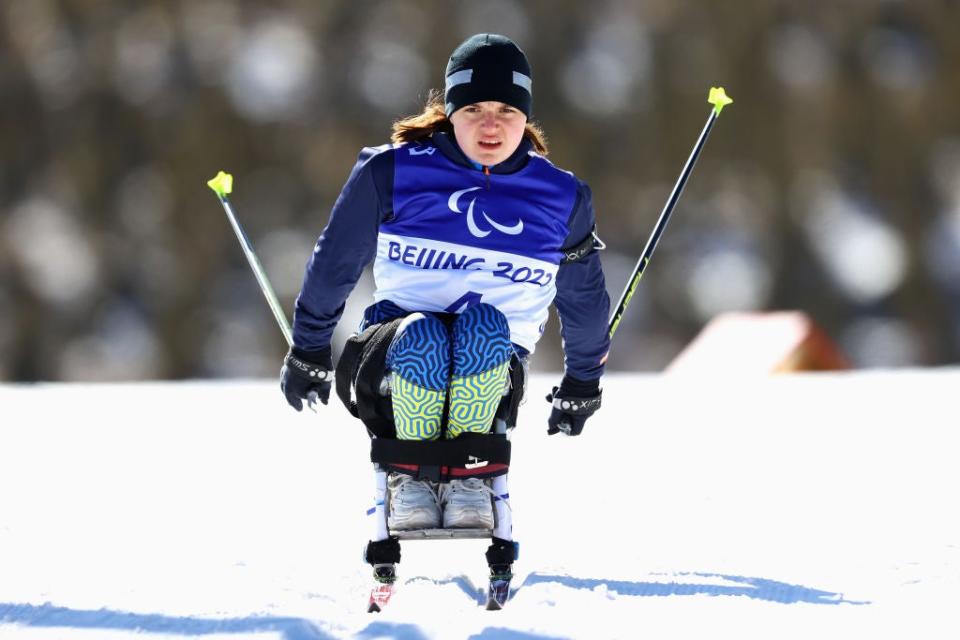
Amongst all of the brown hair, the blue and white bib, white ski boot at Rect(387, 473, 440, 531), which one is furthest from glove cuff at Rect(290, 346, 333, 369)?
Result: the brown hair

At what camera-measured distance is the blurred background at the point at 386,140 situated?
703 cm

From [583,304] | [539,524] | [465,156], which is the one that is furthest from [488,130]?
[539,524]

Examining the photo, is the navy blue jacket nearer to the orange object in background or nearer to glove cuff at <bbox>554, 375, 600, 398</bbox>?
glove cuff at <bbox>554, 375, 600, 398</bbox>

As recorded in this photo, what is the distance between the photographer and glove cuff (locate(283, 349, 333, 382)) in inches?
73.7

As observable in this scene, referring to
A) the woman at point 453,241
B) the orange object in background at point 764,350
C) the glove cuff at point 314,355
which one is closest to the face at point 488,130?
the woman at point 453,241

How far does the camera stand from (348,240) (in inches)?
70.9

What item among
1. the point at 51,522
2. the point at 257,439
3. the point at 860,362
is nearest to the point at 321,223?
the point at 860,362

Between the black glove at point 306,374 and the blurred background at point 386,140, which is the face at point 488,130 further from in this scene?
the blurred background at point 386,140

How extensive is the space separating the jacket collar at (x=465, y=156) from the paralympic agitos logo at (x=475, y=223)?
47 mm

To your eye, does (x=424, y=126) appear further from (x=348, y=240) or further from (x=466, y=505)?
(x=466, y=505)

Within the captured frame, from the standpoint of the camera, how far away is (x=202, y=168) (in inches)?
291

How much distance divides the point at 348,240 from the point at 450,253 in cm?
15

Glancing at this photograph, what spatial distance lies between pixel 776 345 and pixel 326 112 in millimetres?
3364

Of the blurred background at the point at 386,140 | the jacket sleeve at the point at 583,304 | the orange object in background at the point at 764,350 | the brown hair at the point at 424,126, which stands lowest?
the jacket sleeve at the point at 583,304
